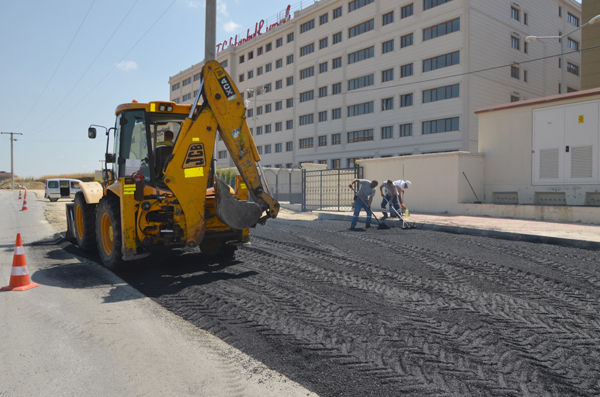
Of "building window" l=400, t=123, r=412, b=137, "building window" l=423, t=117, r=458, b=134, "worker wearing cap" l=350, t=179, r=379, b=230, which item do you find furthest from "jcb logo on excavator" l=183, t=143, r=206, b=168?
"building window" l=400, t=123, r=412, b=137

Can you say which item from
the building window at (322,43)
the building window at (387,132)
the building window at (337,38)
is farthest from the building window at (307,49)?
the building window at (387,132)

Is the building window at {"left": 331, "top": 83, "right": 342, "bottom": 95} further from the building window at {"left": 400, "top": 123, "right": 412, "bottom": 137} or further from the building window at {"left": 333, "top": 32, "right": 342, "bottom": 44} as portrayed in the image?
the building window at {"left": 400, "top": 123, "right": 412, "bottom": 137}

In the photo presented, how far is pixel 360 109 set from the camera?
40.0m

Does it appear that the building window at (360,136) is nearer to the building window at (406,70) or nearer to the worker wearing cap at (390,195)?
the building window at (406,70)

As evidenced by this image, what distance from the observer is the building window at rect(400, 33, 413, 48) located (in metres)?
35.6

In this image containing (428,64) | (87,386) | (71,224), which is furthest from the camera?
(428,64)

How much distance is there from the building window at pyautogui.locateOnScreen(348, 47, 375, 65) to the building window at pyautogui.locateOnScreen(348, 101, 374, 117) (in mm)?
4310

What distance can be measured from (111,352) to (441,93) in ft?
110

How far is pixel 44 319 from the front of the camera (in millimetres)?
4570

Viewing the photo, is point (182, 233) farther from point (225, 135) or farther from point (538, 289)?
point (538, 289)

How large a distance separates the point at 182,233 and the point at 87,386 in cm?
323

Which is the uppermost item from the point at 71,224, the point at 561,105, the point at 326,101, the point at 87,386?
the point at 326,101

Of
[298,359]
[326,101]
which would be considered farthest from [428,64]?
[298,359]

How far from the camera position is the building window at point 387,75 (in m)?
37.1
